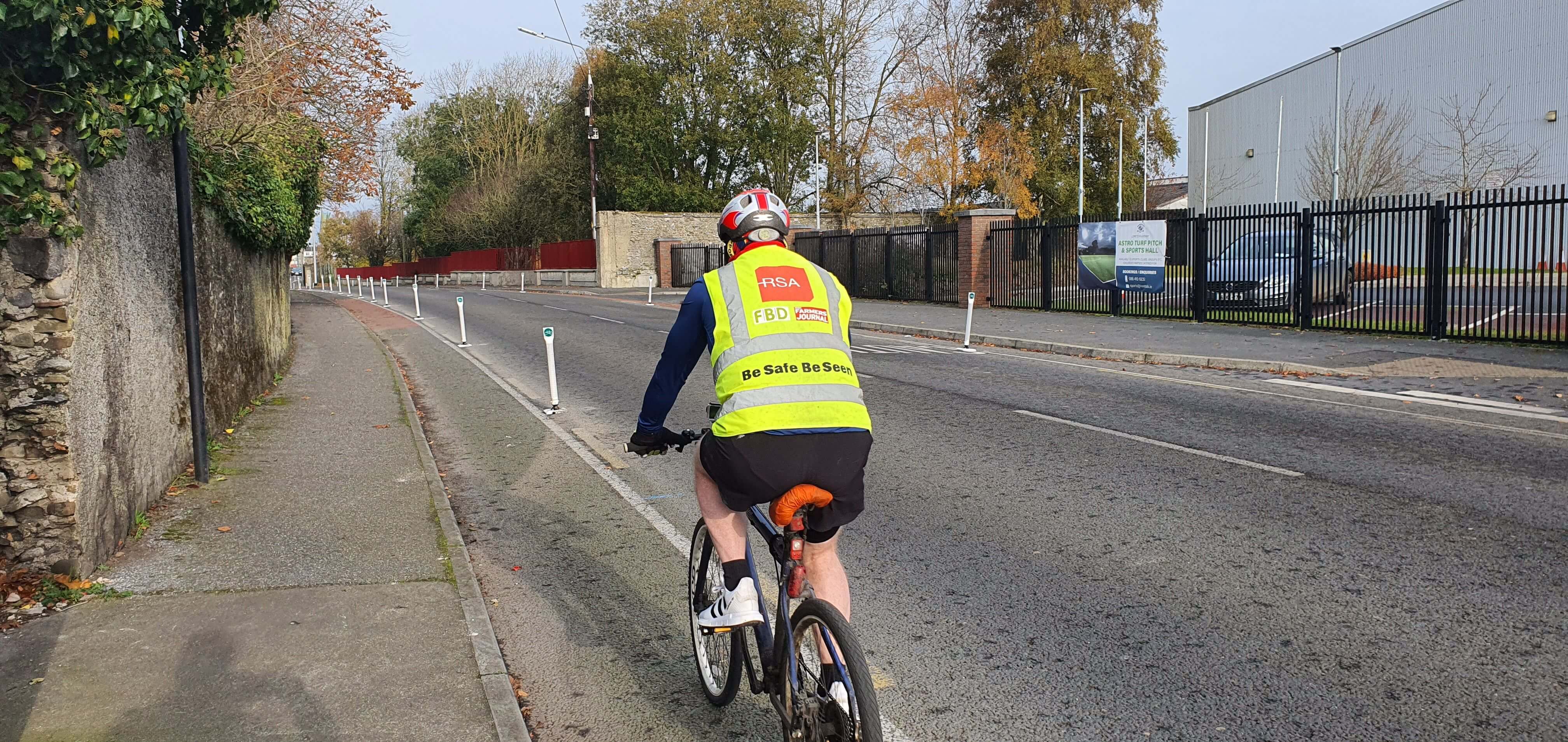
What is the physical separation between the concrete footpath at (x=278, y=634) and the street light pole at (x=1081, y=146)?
38.1 metres

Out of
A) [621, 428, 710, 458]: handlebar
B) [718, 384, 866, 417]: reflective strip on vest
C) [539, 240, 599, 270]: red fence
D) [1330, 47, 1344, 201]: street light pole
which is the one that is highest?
[1330, 47, 1344, 201]: street light pole

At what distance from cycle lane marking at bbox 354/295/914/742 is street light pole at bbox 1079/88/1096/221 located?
108 ft

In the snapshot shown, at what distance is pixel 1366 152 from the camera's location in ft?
121

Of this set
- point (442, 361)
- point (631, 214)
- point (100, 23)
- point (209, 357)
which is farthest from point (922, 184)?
point (100, 23)

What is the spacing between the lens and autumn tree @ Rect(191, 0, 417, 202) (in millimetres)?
16297

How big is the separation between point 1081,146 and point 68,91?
1654 inches

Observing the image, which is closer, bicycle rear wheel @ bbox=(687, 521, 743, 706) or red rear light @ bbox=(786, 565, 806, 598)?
red rear light @ bbox=(786, 565, 806, 598)

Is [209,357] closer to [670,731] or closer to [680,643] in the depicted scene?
[680,643]

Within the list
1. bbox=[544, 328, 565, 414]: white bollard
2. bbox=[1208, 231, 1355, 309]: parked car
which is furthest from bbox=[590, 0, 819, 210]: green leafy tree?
bbox=[544, 328, 565, 414]: white bollard

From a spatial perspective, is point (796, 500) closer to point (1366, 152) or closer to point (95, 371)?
point (95, 371)

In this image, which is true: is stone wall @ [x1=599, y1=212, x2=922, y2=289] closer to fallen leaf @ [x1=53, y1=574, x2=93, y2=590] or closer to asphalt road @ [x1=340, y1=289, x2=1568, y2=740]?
asphalt road @ [x1=340, y1=289, x2=1568, y2=740]

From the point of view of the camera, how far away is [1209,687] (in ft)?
13.3

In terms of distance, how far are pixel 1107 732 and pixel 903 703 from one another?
0.73 m

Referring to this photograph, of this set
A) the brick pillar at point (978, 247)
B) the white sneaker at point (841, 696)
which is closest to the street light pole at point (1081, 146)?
the brick pillar at point (978, 247)
